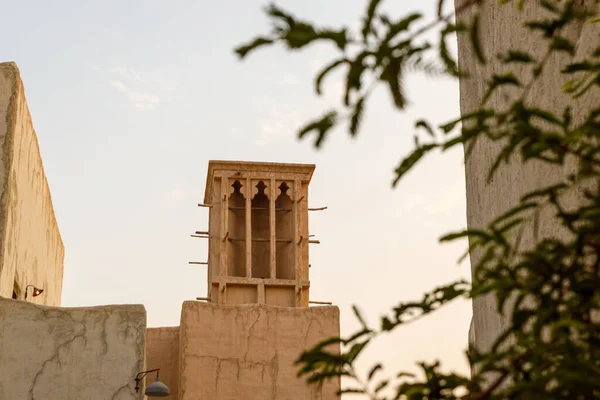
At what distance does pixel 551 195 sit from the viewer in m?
2.03

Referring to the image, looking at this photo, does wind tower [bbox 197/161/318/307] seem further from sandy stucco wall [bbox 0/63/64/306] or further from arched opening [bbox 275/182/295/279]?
sandy stucco wall [bbox 0/63/64/306]

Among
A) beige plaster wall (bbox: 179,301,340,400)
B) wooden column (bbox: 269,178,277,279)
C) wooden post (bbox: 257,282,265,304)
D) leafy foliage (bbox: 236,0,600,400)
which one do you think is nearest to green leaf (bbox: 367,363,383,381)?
leafy foliage (bbox: 236,0,600,400)

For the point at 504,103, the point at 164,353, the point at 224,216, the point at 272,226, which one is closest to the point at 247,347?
the point at 164,353

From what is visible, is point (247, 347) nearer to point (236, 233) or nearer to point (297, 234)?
point (297, 234)

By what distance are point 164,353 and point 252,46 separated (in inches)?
559

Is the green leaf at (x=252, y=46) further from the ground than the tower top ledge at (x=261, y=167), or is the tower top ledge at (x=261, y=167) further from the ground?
the tower top ledge at (x=261, y=167)

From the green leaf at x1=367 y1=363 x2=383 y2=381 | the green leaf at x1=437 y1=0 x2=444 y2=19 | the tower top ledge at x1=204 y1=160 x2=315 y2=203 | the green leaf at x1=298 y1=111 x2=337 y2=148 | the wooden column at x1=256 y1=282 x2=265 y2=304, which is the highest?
the tower top ledge at x1=204 y1=160 x2=315 y2=203

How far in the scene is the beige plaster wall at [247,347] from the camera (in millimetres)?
14859

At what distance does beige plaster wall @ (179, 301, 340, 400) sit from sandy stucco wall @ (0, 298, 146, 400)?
173 inches

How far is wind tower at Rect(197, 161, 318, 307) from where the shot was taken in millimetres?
19531

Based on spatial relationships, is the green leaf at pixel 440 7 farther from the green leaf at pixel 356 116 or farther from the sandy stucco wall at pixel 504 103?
the sandy stucco wall at pixel 504 103

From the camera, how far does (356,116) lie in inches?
78.0

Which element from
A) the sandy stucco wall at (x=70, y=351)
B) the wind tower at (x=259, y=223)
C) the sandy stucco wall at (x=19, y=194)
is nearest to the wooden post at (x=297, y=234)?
the wind tower at (x=259, y=223)

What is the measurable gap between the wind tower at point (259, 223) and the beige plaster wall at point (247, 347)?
12.3ft
